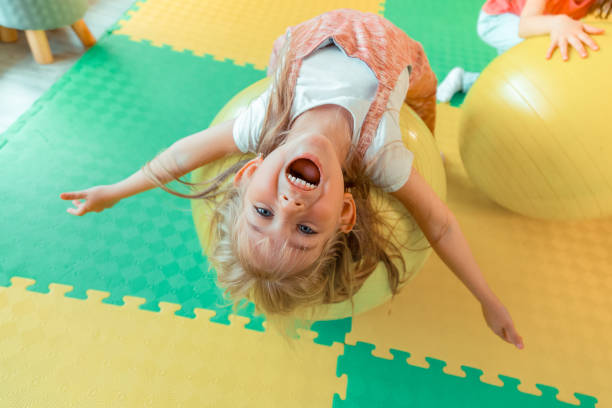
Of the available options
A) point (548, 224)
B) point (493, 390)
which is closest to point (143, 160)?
point (493, 390)

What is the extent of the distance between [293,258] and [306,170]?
18cm

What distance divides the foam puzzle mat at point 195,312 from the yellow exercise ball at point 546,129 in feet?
1.00

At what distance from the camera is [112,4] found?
226 centimetres

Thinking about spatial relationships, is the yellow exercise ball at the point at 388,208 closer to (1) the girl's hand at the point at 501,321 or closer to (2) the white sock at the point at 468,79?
(1) the girl's hand at the point at 501,321

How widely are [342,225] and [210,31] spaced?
5.51 feet

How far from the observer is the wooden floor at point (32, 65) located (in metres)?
1.73

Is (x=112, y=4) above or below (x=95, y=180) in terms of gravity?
above

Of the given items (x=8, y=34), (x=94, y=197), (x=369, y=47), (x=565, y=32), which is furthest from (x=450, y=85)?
(x=8, y=34)

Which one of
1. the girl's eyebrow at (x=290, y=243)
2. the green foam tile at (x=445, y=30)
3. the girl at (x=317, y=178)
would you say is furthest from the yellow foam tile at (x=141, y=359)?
the green foam tile at (x=445, y=30)

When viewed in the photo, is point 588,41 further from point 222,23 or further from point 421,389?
point 222,23

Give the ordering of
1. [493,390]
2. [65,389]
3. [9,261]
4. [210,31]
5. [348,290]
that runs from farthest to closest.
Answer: [210,31] < [9,261] < [493,390] < [65,389] < [348,290]

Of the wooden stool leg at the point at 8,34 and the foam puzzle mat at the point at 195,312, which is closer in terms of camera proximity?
the foam puzzle mat at the point at 195,312

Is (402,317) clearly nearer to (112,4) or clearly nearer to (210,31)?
(210,31)

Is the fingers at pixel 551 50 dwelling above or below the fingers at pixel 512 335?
above
